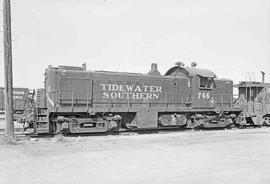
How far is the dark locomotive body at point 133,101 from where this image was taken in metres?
17.2

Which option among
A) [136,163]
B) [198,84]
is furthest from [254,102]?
[136,163]

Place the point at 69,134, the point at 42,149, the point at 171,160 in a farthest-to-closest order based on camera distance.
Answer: the point at 69,134
the point at 42,149
the point at 171,160

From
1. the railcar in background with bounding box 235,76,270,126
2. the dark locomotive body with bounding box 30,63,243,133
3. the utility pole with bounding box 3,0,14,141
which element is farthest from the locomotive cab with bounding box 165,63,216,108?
the utility pole with bounding box 3,0,14,141

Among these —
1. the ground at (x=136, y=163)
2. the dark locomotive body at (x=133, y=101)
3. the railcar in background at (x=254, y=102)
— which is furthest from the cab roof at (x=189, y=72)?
the ground at (x=136, y=163)

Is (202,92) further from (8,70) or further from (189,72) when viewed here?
(8,70)

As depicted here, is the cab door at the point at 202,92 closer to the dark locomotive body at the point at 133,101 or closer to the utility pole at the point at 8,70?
the dark locomotive body at the point at 133,101

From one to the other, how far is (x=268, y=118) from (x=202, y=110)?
Answer: 6.40 metres

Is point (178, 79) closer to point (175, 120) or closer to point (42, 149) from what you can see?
point (175, 120)

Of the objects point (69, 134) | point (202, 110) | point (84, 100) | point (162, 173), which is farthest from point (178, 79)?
point (162, 173)

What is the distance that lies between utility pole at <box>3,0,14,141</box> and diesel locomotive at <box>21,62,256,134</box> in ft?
5.78

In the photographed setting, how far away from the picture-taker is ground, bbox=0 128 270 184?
25.7ft

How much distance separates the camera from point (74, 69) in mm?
18281

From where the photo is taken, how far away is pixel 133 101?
19484mm

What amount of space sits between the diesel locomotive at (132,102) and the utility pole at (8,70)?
5.78 ft
